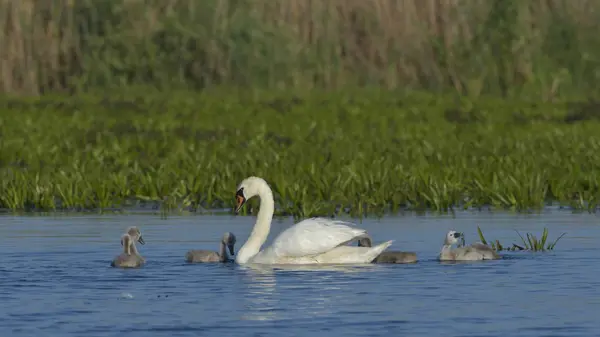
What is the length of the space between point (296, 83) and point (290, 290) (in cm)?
1945

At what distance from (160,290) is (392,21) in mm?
19369

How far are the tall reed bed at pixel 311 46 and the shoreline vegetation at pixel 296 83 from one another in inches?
1.2

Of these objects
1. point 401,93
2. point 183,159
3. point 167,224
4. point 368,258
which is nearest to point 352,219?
point 167,224

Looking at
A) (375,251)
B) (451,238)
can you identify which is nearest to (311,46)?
(451,238)

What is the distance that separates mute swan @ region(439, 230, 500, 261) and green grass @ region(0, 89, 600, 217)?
3.26 meters

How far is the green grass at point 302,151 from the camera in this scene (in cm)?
1708

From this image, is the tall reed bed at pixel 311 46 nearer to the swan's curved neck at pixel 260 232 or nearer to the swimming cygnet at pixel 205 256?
the swan's curved neck at pixel 260 232

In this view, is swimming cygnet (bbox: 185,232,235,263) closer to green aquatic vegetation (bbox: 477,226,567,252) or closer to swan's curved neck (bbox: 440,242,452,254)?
swan's curved neck (bbox: 440,242,452,254)

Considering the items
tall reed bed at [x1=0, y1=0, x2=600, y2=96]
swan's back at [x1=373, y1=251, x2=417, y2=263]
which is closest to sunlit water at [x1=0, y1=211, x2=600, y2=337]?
swan's back at [x1=373, y1=251, x2=417, y2=263]

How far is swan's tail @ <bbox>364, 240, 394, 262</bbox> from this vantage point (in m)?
12.7

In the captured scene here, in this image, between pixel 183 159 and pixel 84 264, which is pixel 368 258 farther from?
pixel 183 159

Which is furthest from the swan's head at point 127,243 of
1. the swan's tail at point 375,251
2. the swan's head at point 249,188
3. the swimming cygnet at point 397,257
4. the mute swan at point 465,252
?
the mute swan at point 465,252

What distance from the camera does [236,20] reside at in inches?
1207

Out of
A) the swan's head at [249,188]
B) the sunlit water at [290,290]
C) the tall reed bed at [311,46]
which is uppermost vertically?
the tall reed bed at [311,46]
